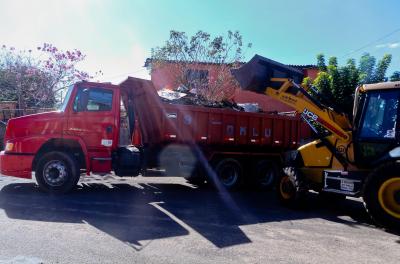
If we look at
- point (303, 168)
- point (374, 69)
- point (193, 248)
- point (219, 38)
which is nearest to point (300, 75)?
point (303, 168)

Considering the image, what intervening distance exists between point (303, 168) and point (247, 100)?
591 inches

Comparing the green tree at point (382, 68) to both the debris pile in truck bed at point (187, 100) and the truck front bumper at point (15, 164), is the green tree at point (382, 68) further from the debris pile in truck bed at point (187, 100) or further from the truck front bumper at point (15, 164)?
the truck front bumper at point (15, 164)

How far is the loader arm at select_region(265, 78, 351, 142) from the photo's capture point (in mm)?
7613

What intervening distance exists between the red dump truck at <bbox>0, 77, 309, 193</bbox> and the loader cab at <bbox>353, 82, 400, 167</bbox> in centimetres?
373

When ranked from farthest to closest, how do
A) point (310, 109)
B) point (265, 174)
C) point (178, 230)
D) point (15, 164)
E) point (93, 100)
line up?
point (265, 174), point (93, 100), point (15, 164), point (310, 109), point (178, 230)

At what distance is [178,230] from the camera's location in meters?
5.93

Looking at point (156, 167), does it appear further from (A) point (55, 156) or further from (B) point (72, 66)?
(B) point (72, 66)

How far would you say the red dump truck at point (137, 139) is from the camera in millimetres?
8398

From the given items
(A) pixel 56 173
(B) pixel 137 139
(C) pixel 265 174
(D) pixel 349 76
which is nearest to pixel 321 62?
(D) pixel 349 76

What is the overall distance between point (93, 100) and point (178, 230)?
13.9 feet

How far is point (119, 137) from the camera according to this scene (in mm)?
9305

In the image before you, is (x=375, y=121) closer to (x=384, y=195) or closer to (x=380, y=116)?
(x=380, y=116)

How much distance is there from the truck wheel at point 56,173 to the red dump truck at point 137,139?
0.07 feet

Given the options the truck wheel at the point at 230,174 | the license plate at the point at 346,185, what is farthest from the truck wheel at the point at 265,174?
the license plate at the point at 346,185
